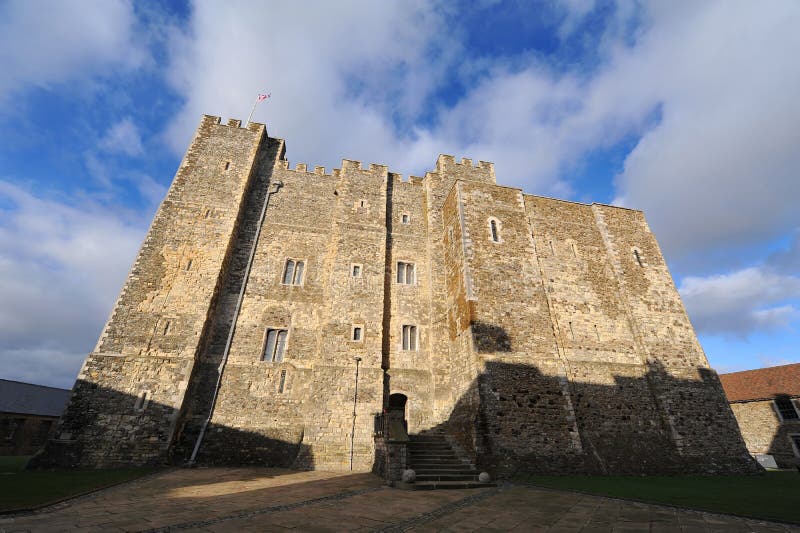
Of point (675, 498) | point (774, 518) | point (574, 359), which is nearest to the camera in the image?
point (774, 518)

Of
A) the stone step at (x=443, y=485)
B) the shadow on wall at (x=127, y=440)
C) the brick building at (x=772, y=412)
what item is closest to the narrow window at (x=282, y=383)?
the shadow on wall at (x=127, y=440)

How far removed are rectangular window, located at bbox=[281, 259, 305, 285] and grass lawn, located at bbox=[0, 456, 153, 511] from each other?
897 centimetres

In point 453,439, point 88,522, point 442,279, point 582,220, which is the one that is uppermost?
point 582,220

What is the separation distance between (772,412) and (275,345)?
3258cm

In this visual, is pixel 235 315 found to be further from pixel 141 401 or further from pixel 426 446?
pixel 426 446

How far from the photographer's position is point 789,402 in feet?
74.6

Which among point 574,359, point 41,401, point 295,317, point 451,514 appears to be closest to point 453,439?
point 574,359

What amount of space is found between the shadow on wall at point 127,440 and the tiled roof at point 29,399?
1908 cm

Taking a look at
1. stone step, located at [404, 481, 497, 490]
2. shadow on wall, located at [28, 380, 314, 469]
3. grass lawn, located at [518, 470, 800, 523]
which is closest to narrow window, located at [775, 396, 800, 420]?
grass lawn, located at [518, 470, 800, 523]

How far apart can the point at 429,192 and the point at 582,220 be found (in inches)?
344

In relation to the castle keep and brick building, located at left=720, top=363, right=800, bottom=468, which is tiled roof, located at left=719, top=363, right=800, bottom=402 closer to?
brick building, located at left=720, top=363, right=800, bottom=468

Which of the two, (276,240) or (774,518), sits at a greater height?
(276,240)

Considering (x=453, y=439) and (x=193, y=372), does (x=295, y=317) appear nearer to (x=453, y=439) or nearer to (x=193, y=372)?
(x=193, y=372)

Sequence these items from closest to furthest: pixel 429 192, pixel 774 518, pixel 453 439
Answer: pixel 774 518 < pixel 453 439 < pixel 429 192
